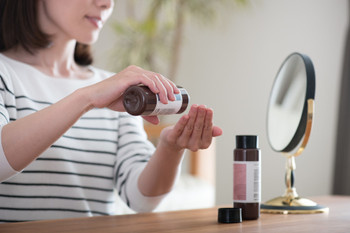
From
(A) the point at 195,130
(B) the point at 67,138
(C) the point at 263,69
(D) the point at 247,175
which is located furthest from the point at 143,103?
(C) the point at 263,69

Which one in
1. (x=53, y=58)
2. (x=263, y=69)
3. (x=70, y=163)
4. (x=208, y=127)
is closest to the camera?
(x=208, y=127)

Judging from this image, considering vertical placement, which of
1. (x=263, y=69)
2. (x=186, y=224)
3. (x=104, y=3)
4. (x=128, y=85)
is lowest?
(x=186, y=224)

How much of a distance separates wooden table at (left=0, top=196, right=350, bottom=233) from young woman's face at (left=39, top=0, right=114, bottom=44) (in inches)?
20.9

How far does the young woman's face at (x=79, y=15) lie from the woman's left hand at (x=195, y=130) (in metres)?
0.42

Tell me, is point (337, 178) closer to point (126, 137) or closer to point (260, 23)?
→ point (260, 23)

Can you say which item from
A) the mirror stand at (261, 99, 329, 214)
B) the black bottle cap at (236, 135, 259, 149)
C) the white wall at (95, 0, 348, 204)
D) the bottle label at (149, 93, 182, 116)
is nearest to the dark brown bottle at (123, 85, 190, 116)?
the bottle label at (149, 93, 182, 116)

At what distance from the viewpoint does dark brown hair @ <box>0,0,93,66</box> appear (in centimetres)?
137

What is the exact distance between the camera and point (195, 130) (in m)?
0.99

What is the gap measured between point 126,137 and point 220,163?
9.04ft

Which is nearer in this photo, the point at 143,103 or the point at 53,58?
the point at 143,103

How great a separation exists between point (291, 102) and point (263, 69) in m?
2.92

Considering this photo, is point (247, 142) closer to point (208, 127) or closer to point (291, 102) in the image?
point (208, 127)

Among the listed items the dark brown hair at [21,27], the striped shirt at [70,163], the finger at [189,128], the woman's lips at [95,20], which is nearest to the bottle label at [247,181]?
the finger at [189,128]

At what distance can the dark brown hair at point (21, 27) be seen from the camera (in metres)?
1.37
